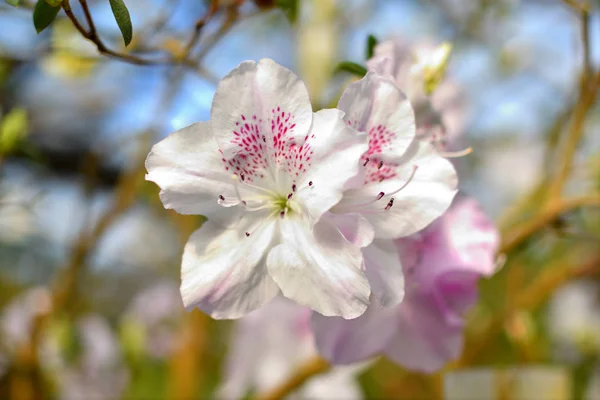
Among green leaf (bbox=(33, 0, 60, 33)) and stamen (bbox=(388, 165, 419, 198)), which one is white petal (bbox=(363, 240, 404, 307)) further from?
green leaf (bbox=(33, 0, 60, 33))

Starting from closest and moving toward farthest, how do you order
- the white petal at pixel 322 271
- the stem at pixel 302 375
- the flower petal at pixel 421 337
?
the white petal at pixel 322 271 → the flower petal at pixel 421 337 → the stem at pixel 302 375

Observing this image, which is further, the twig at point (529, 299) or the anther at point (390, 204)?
the twig at point (529, 299)

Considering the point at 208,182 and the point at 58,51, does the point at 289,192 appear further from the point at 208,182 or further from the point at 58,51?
the point at 58,51

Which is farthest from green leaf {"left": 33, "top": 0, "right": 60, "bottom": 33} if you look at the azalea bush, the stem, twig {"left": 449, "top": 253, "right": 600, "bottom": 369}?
twig {"left": 449, "top": 253, "right": 600, "bottom": 369}

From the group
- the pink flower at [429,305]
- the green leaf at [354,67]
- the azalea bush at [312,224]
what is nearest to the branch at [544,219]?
the azalea bush at [312,224]

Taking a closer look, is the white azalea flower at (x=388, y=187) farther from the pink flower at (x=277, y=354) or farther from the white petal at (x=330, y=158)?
the pink flower at (x=277, y=354)

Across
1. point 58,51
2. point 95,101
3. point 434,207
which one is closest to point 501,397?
point 434,207
